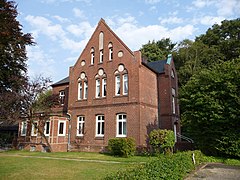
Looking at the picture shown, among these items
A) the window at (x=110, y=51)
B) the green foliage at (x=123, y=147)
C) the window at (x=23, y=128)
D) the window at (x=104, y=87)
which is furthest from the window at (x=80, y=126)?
the window at (x=23, y=128)

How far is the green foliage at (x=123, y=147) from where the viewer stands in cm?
1596

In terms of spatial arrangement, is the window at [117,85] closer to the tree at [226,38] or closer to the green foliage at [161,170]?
the green foliage at [161,170]

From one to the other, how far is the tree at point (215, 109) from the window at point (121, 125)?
562 cm

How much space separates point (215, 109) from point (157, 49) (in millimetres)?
31739

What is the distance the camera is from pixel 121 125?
1911 cm

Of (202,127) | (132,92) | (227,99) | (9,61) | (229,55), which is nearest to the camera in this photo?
(227,99)

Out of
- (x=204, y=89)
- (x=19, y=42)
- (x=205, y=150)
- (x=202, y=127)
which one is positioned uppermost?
(x=19, y=42)

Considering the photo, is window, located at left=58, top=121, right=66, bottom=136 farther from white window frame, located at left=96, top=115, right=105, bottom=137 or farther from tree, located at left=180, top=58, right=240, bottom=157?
tree, located at left=180, top=58, right=240, bottom=157

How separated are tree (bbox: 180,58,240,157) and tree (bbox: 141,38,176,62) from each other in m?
27.6

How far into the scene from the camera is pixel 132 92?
1878cm

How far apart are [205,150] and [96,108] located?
1066 centimetres

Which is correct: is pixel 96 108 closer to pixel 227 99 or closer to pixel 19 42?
pixel 19 42

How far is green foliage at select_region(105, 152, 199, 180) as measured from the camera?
5.04 m

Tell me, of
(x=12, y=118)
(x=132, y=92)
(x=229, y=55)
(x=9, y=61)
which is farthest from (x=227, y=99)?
(x=229, y=55)
